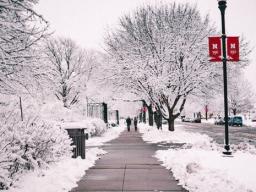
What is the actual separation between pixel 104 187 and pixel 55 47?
50.1 m

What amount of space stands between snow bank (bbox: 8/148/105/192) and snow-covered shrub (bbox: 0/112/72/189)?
220 millimetres

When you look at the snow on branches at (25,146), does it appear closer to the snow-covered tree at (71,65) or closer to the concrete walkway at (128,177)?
the concrete walkway at (128,177)

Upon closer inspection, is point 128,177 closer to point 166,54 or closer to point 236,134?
point 166,54

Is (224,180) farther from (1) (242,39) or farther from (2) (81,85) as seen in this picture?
(2) (81,85)

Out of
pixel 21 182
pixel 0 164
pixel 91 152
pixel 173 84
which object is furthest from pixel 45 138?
pixel 173 84

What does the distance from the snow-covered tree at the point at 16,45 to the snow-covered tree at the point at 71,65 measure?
4386 centimetres

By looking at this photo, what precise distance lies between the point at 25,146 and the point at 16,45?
2.51 meters

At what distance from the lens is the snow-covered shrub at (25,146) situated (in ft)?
27.6

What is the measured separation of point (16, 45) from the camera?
9617 millimetres

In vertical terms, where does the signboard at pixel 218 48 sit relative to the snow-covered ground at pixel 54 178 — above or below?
above

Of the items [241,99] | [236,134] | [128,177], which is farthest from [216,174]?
[241,99]

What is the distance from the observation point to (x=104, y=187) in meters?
9.80

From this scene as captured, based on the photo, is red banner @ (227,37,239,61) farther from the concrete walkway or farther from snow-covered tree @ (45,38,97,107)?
snow-covered tree @ (45,38,97,107)

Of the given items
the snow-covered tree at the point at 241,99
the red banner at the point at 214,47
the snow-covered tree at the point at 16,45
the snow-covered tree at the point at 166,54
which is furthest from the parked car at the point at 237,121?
the snow-covered tree at the point at 16,45
